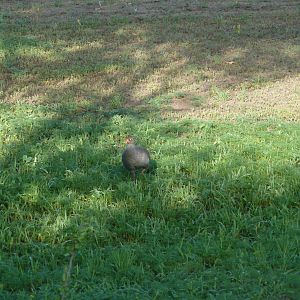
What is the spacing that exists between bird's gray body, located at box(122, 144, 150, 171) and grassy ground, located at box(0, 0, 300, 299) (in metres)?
0.17

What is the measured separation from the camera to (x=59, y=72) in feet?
33.3

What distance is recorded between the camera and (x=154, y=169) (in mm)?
6250

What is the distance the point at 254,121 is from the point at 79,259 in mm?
3980

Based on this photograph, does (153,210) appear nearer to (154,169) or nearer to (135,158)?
(135,158)

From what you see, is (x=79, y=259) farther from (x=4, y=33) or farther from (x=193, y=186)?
(x=4, y=33)

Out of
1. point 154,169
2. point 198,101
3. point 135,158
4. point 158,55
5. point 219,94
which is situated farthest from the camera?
point 158,55

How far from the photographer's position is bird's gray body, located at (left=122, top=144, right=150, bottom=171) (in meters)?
5.86

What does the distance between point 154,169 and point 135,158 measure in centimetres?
45

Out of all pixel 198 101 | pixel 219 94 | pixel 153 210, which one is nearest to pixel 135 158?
pixel 153 210

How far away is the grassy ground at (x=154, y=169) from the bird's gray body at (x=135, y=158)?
0.17m

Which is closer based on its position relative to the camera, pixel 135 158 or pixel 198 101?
pixel 135 158

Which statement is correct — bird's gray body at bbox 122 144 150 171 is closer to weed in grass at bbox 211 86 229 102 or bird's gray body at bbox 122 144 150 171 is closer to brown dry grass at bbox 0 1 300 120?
brown dry grass at bbox 0 1 300 120

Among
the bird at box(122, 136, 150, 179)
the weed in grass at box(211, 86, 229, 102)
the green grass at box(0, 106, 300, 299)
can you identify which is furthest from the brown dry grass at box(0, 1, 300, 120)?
the bird at box(122, 136, 150, 179)

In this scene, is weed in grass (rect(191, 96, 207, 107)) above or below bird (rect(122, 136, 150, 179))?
below
